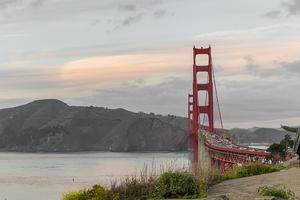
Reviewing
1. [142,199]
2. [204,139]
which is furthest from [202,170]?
[204,139]

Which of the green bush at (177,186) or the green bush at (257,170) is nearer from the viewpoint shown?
the green bush at (177,186)

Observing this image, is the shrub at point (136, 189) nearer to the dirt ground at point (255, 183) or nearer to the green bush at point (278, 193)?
the dirt ground at point (255, 183)

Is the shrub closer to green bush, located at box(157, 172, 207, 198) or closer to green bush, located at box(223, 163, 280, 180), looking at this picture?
green bush, located at box(157, 172, 207, 198)

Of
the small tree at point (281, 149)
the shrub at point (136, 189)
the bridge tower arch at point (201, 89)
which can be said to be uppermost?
the bridge tower arch at point (201, 89)

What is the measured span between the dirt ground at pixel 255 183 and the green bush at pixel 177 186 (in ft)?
2.61

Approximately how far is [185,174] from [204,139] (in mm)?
49271

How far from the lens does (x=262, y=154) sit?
1607 inches

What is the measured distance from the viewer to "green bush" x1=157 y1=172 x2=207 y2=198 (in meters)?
14.9

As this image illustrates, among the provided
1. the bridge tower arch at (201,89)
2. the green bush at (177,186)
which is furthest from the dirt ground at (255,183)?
the bridge tower arch at (201,89)

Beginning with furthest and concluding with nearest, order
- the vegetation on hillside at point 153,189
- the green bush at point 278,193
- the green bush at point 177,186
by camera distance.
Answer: the green bush at point 177,186, the vegetation on hillside at point 153,189, the green bush at point 278,193

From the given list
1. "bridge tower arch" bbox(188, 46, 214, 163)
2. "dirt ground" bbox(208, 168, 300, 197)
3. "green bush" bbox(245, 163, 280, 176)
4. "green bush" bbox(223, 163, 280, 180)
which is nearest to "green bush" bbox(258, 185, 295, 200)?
"dirt ground" bbox(208, 168, 300, 197)

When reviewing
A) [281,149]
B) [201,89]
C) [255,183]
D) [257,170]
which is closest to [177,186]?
[255,183]

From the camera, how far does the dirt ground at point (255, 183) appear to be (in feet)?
50.2

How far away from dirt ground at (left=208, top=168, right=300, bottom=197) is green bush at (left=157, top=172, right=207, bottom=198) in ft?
2.61
